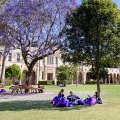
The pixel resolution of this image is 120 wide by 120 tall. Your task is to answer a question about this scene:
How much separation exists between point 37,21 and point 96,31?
11.0 m

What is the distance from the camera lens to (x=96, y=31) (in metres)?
19.1

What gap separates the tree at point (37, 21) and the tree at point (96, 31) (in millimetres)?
8265

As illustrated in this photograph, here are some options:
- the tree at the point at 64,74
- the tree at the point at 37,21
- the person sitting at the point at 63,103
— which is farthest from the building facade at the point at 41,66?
the person sitting at the point at 63,103

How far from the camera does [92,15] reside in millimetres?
19141

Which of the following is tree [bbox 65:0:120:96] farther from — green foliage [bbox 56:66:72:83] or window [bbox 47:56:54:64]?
window [bbox 47:56:54:64]

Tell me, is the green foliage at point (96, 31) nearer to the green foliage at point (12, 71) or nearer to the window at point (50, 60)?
the green foliage at point (12, 71)

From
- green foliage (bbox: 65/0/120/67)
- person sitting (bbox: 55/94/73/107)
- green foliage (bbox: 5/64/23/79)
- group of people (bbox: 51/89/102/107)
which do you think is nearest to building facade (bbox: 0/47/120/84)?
green foliage (bbox: 5/64/23/79)

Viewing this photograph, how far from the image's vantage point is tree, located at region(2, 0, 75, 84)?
28328 mm

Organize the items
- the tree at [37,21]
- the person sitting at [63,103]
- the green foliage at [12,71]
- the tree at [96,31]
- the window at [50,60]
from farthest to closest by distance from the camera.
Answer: the window at [50,60], the green foliage at [12,71], the tree at [37,21], the tree at [96,31], the person sitting at [63,103]

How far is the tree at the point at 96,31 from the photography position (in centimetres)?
1906

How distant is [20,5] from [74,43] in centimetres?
1068

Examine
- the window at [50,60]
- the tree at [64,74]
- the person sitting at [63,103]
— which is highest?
the window at [50,60]

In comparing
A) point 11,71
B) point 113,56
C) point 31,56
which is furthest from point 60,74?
point 113,56

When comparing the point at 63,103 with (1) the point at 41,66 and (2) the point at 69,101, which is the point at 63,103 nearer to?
(2) the point at 69,101
